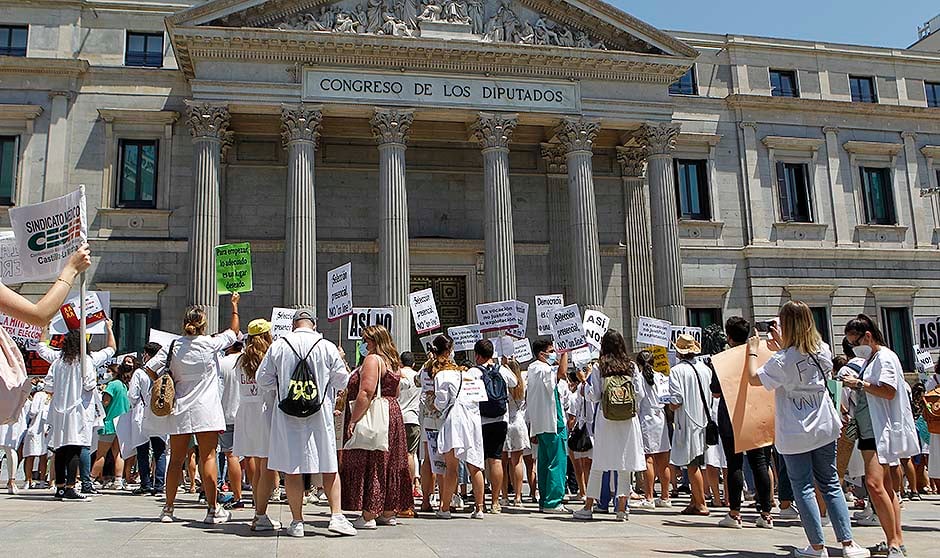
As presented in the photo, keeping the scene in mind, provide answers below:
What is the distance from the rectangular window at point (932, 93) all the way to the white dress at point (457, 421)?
1231 inches

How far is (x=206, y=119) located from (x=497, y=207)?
9.01 m

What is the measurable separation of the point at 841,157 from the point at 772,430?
2680cm

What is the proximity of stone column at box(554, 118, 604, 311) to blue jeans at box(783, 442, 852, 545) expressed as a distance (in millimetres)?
18165

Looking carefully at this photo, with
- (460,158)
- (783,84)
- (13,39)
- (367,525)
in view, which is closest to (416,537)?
(367,525)

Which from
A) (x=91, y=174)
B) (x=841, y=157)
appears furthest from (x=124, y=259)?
(x=841, y=157)

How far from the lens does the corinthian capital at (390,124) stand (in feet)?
83.6

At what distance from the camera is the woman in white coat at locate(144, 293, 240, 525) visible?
9.24 m

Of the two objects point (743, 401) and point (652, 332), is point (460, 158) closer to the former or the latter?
point (652, 332)

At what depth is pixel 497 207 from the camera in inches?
1017

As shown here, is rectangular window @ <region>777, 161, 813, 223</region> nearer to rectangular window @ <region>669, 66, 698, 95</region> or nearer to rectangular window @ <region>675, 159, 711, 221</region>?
rectangular window @ <region>675, 159, 711, 221</region>

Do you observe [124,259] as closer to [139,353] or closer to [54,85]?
[139,353]

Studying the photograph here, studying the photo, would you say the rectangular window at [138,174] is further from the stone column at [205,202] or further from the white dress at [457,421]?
the white dress at [457,421]

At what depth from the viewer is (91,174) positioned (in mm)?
26656

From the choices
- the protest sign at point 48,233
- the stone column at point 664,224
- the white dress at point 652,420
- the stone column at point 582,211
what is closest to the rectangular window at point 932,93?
the stone column at point 664,224
